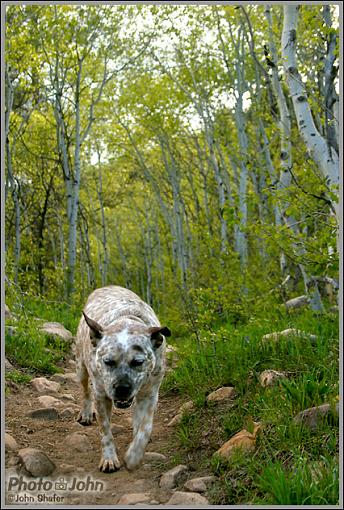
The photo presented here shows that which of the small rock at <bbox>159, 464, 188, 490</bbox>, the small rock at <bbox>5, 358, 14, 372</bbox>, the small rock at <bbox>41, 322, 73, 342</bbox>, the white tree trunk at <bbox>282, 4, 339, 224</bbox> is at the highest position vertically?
the white tree trunk at <bbox>282, 4, 339, 224</bbox>

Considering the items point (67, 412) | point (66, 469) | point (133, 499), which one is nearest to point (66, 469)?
point (66, 469)

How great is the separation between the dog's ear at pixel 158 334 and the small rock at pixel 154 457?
41.3 inches

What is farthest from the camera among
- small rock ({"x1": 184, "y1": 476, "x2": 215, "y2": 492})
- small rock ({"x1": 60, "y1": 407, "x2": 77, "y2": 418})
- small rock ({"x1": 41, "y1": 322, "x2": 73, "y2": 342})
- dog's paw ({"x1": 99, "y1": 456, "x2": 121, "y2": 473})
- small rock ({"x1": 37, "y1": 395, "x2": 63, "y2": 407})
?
small rock ({"x1": 41, "y1": 322, "x2": 73, "y2": 342})

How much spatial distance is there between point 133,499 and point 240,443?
1.06 m

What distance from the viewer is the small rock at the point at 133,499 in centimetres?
367

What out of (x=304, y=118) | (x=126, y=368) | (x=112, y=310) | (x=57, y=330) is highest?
(x=304, y=118)

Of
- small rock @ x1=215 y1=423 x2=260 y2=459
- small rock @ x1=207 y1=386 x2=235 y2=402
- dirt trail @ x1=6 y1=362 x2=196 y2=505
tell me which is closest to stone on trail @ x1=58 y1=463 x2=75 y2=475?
dirt trail @ x1=6 y1=362 x2=196 y2=505

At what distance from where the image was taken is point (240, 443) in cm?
421

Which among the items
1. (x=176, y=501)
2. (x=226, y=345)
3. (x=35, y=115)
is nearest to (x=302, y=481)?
(x=176, y=501)

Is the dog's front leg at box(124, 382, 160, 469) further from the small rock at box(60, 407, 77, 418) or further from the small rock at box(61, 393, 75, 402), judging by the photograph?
the small rock at box(61, 393, 75, 402)

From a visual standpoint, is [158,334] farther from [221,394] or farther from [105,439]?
[221,394]

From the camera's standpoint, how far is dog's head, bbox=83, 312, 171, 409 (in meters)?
4.00

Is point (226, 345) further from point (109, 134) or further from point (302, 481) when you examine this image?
point (109, 134)

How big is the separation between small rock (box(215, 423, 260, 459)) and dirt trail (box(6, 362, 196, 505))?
0.55m
